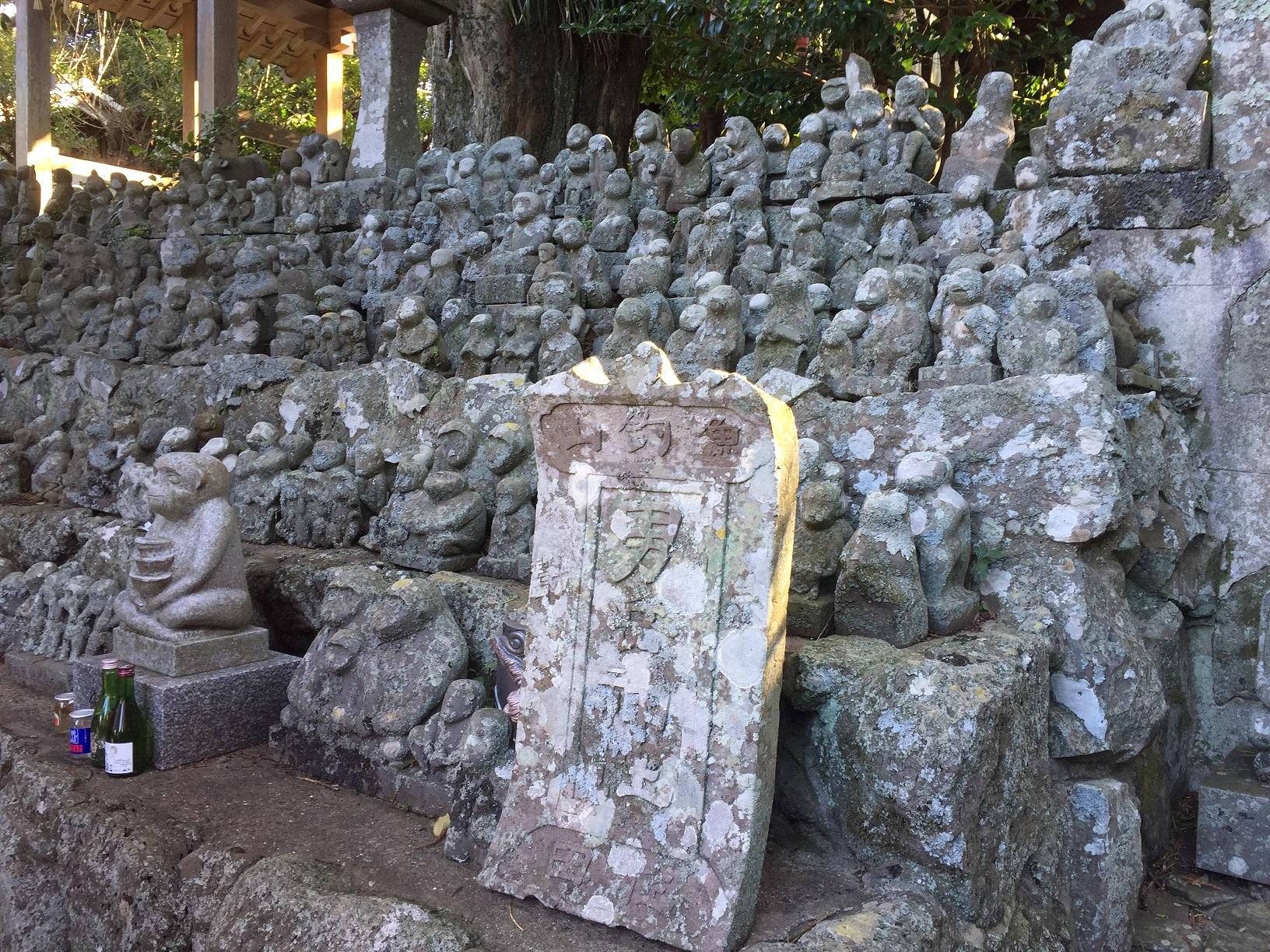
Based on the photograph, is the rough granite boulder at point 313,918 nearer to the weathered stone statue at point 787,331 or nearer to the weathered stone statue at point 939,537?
the weathered stone statue at point 939,537

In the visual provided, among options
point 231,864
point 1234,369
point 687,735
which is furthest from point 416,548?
point 1234,369

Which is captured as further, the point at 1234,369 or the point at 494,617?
the point at 1234,369

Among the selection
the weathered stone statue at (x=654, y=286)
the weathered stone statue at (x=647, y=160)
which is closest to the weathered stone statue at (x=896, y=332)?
the weathered stone statue at (x=654, y=286)

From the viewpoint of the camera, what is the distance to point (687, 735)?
2594mm

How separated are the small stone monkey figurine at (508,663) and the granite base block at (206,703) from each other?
93cm

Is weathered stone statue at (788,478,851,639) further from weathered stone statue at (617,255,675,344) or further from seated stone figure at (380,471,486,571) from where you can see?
weathered stone statue at (617,255,675,344)

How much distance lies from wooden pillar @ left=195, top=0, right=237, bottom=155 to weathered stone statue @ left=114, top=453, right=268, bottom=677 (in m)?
7.45

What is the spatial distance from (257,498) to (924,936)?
3597 millimetres

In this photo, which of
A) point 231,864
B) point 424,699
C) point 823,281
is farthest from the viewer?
point 823,281

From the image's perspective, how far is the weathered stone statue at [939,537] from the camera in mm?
3256

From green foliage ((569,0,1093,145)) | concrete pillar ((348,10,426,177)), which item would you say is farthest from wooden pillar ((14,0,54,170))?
green foliage ((569,0,1093,145))

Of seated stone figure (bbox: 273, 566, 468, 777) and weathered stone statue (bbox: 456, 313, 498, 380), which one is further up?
weathered stone statue (bbox: 456, 313, 498, 380)

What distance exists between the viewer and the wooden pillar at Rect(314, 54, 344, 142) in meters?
12.1

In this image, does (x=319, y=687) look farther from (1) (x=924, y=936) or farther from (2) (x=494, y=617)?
(1) (x=924, y=936)
